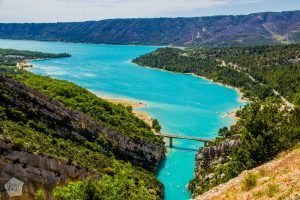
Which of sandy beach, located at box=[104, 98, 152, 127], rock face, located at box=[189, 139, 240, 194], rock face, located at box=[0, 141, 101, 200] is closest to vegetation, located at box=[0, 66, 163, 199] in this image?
rock face, located at box=[0, 141, 101, 200]

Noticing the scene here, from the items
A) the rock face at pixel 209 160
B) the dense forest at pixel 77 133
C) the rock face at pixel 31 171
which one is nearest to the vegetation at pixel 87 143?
the dense forest at pixel 77 133

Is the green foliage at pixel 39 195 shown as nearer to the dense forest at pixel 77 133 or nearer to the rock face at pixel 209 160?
the dense forest at pixel 77 133

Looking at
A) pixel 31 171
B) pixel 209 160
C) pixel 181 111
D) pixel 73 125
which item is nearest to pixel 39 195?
pixel 31 171

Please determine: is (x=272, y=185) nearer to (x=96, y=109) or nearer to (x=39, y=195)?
(x=39, y=195)

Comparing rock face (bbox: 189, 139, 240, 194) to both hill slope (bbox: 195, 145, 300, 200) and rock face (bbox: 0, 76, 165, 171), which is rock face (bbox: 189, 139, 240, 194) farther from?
hill slope (bbox: 195, 145, 300, 200)

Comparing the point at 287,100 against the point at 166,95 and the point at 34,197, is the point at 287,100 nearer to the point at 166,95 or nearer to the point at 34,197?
the point at 166,95

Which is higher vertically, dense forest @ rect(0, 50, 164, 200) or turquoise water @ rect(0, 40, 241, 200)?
dense forest @ rect(0, 50, 164, 200)

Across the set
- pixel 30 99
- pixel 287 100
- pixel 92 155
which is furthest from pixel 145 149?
pixel 287 100
